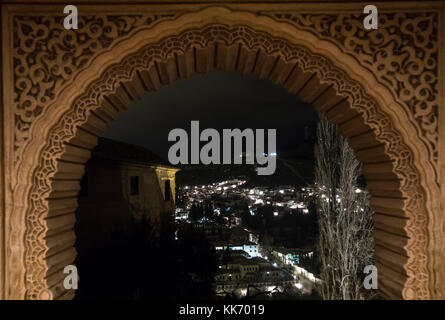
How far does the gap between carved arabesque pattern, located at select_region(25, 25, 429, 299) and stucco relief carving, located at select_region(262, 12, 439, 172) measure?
0.57 ft

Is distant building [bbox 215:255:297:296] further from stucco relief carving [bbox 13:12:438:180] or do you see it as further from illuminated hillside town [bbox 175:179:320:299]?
stucco relief carving [bbox 13:12:438:180]

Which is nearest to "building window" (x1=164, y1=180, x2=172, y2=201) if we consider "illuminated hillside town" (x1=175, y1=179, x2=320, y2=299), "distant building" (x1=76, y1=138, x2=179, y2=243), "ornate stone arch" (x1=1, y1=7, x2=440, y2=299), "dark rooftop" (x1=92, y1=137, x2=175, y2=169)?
"distant building" (x1=76, y1=138, x2=179, y2=243)

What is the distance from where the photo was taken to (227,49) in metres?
2.10

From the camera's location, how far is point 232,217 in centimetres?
2798

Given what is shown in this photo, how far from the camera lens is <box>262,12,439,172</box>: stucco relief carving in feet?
6.42

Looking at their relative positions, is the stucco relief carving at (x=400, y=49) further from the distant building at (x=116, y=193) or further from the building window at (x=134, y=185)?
the building window at (x=134, y=185)

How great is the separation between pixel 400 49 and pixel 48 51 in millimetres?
2707

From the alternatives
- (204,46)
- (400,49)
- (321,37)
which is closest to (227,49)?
(204,46)

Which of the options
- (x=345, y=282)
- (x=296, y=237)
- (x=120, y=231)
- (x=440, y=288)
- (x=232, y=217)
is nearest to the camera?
(x=440, y=288)
